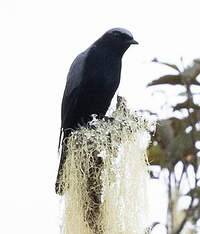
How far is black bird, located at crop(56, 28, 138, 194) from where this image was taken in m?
4.15

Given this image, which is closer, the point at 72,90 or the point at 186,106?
the point at 186,106

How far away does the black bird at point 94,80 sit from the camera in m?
4.15

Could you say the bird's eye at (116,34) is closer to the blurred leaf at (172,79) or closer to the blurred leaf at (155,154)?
the blurred leaf at (172,79)

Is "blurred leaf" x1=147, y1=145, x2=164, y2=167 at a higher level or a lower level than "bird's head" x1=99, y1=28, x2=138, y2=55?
lower

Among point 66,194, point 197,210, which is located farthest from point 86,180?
point 197,210

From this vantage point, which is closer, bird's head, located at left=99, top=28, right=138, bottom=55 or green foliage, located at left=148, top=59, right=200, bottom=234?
green foliage, located at left=148, top=59, right=200, bottom=234

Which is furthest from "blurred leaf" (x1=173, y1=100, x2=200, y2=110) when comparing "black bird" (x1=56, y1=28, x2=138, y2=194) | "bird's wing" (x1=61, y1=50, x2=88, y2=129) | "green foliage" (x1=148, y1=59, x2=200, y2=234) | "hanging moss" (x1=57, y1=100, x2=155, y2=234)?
"bird's wing" (x1=61, y1=50, x2=88, y2=129)

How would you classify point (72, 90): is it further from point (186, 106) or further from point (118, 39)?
point (186, 106)

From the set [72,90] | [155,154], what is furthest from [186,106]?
[72,90]

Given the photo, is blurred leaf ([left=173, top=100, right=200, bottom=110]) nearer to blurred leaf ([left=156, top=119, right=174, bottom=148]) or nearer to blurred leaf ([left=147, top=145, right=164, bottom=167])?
blurred leaf ([left=156, top=119, right=174, bottom=148])

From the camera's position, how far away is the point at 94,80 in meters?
4.15

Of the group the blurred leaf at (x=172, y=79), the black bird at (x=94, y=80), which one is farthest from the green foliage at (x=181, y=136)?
the black bird at (x=94, y=80)

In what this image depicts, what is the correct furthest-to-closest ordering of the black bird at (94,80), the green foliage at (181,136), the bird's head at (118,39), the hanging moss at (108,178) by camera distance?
the bird's head at (118,39), the black bird at (94,80), the hanging moss at (108,178), the green foliage at (181,136)

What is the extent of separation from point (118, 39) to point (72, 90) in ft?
1.87
